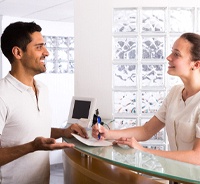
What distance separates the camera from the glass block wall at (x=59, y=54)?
6.95 meters

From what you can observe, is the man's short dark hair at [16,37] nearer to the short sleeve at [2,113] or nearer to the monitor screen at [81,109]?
the short sleeve at [2,113]

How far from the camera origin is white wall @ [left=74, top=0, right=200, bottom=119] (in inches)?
165

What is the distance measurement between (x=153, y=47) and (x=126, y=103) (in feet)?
2.27

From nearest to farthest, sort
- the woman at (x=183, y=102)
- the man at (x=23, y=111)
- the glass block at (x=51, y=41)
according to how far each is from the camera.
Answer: the man at (x=23, y=111)
the woman at (x=183, y=102)
the glass block at (x=51, y=41)

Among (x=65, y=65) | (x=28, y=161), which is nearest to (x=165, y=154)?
(x=28, y=161)

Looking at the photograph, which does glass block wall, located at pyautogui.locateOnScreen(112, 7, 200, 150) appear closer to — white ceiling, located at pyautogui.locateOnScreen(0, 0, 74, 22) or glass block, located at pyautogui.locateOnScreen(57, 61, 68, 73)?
white ceiling, located at pyautogui.locateOnScreen(0, 0, 74, 22)

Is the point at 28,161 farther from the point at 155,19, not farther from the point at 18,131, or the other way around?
the point at 155,19

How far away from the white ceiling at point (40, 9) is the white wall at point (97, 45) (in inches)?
32.0

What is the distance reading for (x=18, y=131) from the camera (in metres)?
1.99

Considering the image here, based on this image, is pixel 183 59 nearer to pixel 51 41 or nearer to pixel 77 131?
pixel 77 131

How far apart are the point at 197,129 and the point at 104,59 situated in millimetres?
2169

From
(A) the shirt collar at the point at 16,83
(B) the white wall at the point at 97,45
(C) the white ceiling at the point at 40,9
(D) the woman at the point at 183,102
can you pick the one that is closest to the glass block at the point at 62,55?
(C) the white ceiling at the point at 40,9

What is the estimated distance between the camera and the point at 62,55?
7.12 meters

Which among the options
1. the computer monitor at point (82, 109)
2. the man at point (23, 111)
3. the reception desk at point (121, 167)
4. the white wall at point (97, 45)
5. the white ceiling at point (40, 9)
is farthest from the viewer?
the white ceiling at point (40, 9)
